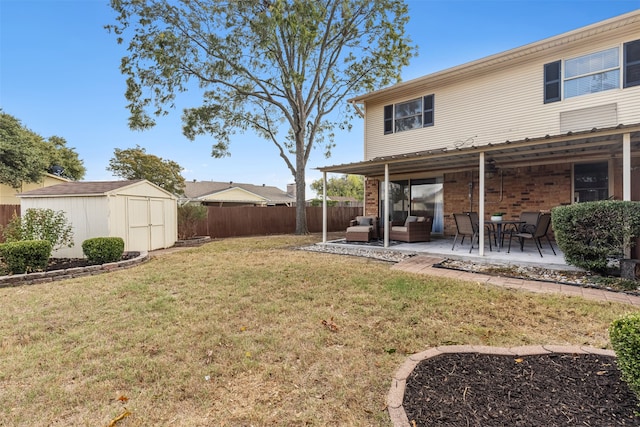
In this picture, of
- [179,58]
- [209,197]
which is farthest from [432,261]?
[209,197]

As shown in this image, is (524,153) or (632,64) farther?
(524,153)

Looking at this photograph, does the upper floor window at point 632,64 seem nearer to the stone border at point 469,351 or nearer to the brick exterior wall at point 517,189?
the brick exterior wall at point 517,189

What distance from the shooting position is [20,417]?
201cm

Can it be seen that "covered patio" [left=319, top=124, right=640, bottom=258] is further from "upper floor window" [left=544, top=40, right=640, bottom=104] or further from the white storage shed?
the white storage shed

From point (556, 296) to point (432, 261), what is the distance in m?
2.70

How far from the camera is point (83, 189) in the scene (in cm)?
882

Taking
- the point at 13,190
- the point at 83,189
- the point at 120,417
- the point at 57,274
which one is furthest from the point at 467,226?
the point at 13,190

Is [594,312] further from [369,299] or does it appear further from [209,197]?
[209,197]

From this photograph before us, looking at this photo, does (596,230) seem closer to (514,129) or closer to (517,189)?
(517,189)

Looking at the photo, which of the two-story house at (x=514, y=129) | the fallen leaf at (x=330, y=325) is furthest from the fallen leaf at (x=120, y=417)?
the two-story house at (x=514, y=129)

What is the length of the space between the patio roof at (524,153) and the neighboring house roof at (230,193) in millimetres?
22078

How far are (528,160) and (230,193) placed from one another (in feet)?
86.2

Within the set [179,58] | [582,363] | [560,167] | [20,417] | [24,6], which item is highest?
[179,58]

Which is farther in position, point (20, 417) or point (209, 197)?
point (209, 197)
